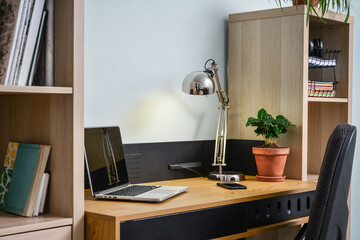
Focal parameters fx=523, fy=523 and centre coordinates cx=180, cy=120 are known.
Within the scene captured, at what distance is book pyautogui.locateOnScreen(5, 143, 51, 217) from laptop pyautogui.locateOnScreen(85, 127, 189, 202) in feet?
0.84

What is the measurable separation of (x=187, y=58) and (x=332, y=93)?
0.87 meters

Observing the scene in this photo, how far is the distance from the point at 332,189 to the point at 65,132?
941mm

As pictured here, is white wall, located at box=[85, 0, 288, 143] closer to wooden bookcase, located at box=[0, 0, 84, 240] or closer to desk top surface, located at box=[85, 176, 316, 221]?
desk top surface, located at box=[85, 176, 316, 221]

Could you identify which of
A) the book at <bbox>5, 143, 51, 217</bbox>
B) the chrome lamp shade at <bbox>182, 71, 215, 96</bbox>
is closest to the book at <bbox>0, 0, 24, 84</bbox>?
the book at <bbox>5, 143, 51, 217</bbox>

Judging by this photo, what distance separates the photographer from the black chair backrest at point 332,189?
183 cm

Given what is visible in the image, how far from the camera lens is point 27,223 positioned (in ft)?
5.36

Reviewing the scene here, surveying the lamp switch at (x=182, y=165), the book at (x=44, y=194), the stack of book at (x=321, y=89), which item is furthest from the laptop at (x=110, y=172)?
the stack of book at (x=321, y=89)

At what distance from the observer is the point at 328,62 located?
2.95 m

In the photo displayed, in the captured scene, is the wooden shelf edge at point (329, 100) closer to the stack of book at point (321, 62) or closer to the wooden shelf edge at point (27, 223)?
the stack of book at point (321, 62)

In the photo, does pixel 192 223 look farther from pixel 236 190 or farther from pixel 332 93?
pixel 332 93

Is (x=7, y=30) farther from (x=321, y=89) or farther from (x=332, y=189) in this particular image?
(x=321, y=89)

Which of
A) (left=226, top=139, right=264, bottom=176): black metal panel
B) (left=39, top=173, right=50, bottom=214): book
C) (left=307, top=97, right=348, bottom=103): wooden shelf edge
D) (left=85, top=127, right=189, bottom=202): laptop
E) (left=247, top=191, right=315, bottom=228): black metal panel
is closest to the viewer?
(left=39, top=173, right=50, bottom=214): book

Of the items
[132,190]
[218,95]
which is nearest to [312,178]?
[218,95]

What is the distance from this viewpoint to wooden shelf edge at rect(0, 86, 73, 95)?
61.2 inches
